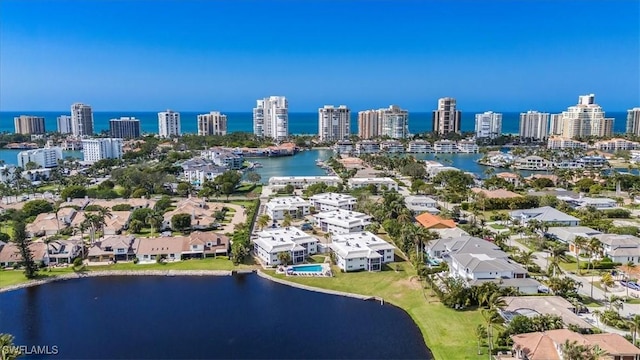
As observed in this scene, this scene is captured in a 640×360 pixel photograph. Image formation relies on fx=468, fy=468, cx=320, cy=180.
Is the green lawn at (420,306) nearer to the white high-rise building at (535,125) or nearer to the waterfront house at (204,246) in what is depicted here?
the waterfront house at (204,246)

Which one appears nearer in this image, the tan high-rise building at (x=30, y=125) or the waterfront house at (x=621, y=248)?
the waterfront house at (x=621, y=248)

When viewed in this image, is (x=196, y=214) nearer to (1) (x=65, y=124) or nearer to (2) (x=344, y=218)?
(2) (x=344, y=218)

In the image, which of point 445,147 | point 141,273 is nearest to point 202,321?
point 141,273

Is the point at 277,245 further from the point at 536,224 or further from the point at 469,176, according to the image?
the point at 469,176

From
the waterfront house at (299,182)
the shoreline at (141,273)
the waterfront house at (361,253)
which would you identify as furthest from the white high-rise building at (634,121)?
the shoreline at (141,273)

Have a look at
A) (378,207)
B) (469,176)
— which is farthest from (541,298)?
(469,176)
